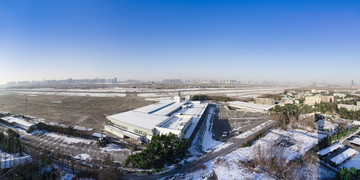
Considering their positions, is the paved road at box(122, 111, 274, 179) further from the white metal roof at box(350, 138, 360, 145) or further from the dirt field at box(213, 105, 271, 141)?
the white metal roof at box(350, 138, 360, 145)

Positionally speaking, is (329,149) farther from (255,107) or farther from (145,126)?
(145,126)

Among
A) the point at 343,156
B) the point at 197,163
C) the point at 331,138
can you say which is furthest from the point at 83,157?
the point at 331,138

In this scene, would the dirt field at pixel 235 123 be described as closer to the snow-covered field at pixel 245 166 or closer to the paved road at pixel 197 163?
the paved road at pixel 197 163

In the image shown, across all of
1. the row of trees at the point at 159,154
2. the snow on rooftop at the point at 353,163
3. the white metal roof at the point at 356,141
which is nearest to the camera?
the row of trees at the point at 159,154

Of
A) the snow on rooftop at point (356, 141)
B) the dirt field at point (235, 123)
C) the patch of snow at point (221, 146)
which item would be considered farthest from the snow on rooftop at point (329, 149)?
the patch of snow at point (221, 146)

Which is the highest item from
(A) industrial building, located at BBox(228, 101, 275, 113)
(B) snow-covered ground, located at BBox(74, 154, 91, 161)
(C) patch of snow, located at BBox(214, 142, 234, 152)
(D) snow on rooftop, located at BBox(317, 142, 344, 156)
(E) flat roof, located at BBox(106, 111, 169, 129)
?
(E) flat roof, located at BBox(106, 111, 169, 129)

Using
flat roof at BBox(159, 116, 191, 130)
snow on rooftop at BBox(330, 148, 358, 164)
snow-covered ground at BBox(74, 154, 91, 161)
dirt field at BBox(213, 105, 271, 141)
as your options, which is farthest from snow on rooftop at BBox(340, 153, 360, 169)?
snow-covered ground at BBox(74, 154, 91, 161)
